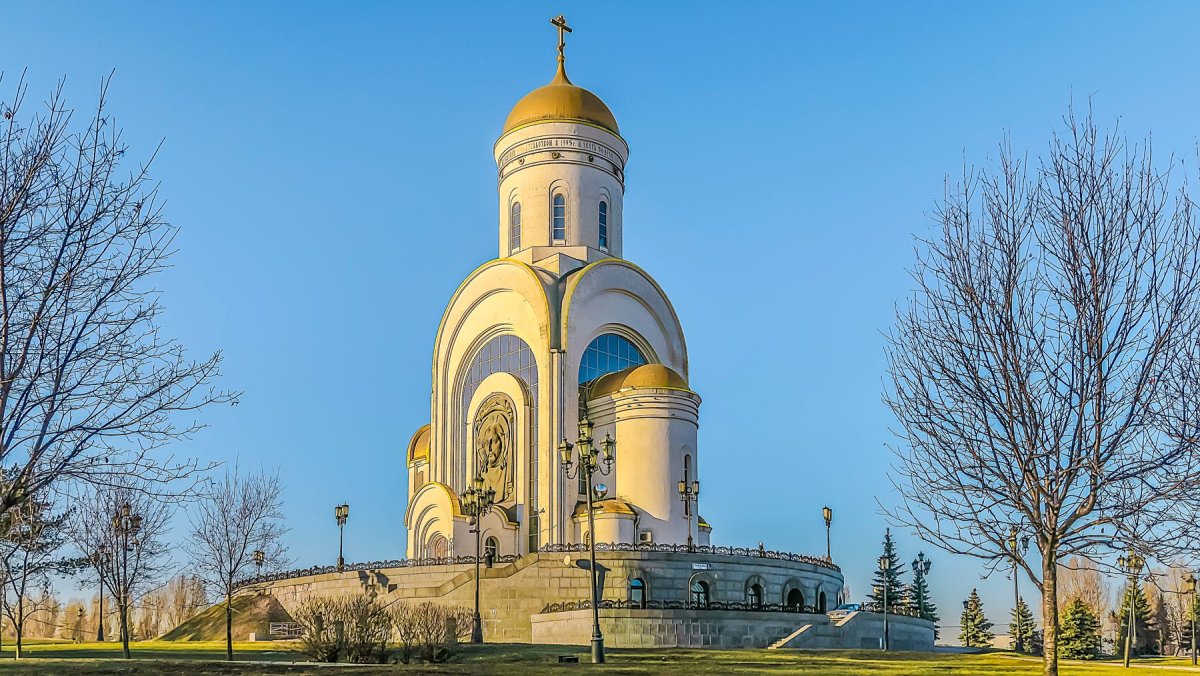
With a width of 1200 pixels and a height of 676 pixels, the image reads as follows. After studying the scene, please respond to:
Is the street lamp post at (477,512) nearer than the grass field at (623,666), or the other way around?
the grass field at (623,666)

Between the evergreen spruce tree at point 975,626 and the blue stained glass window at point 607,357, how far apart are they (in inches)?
1140

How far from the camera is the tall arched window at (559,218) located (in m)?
48.4

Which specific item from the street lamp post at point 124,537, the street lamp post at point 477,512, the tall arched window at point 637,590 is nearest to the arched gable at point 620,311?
the street lamp post at point 477,512

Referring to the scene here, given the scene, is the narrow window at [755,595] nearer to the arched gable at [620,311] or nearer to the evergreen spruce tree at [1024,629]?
the arched gable at [620,311]

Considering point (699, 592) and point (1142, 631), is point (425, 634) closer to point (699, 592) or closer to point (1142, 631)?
point (699, 592)

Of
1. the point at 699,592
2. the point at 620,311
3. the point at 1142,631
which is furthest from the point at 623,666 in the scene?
the point at 1142,631

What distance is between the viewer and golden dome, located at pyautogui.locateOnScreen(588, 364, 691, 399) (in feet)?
137

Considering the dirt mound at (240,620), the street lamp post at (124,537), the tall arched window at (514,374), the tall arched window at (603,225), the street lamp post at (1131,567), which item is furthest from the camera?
the tall arched window at (603,225)

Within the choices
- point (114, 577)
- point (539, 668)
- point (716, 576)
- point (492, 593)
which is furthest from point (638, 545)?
point (539, 668)

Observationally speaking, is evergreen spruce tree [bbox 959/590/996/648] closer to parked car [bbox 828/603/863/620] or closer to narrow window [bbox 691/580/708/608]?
parked car [bbox 828/603/863/620]

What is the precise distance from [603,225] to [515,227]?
382cm

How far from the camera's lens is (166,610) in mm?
78875

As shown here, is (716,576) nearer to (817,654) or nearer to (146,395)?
(817,654)

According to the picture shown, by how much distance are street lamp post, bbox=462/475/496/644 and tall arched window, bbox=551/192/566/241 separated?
10632mm
